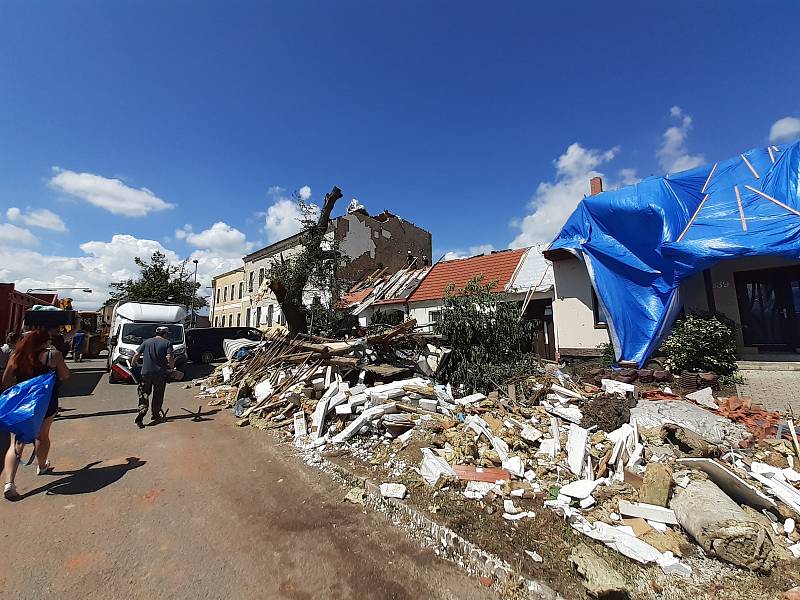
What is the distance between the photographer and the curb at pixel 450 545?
2.85 m

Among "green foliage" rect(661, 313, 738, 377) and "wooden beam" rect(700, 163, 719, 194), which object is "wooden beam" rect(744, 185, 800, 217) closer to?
"wooden beam" rect(700, 163, 719, 194)

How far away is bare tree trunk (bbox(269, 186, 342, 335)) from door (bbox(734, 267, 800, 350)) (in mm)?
13120

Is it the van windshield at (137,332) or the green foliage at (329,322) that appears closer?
the van windshield at (137,332)

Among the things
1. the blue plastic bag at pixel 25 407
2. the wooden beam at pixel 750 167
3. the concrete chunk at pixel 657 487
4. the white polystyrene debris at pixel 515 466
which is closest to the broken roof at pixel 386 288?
the wooden beam at pixel 750 167

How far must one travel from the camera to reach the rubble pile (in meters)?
3.44

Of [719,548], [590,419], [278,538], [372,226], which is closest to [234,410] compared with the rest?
[278,538]

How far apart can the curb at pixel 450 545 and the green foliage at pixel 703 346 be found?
8189 mm

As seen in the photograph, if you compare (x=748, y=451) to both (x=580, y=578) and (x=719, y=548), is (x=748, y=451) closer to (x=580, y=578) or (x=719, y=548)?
(x=719, y=548)

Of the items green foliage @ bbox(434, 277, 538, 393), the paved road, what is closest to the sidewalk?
green foliage @ bbox(434, 277, 538, 393)

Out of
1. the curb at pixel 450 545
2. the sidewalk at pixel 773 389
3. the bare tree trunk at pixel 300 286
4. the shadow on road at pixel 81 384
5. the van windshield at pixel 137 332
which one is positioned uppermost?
the bare tree trunk at pixel 300 286

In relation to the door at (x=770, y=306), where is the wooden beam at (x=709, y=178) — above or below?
above

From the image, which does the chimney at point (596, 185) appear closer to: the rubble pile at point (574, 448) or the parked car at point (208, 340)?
the rubble pile at point (574, 448)

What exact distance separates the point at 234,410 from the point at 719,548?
8.81 metres

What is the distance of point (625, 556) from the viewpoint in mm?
3172
